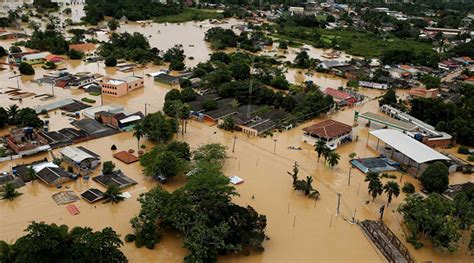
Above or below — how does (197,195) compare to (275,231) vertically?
above

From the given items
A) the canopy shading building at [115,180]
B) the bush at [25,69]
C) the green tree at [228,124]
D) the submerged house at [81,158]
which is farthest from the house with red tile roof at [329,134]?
the bush at [25,69]

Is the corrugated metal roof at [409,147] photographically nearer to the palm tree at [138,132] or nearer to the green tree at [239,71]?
the palm tree at [138,132]

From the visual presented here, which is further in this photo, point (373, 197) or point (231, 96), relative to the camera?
point (231, 96)

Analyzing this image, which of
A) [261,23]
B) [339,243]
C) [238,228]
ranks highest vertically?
[261,23]

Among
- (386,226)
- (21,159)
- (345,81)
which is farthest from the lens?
(345,81)

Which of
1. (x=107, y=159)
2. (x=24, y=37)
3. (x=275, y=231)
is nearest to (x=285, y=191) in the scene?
(x=275, y=231)

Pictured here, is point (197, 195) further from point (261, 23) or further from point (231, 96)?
point (261, 23)

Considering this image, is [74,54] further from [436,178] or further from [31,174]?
[436,178]
